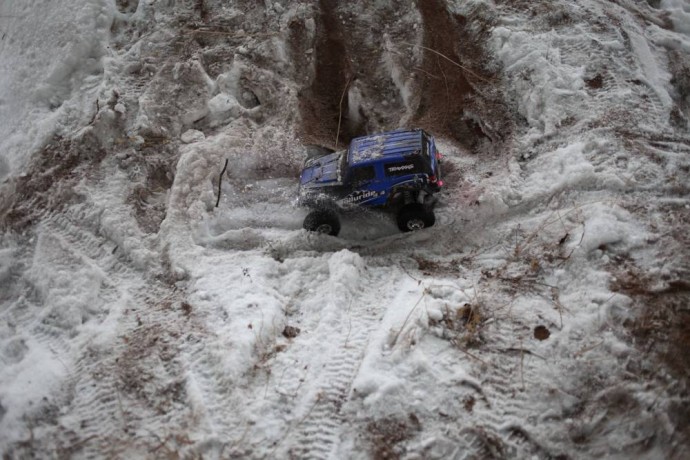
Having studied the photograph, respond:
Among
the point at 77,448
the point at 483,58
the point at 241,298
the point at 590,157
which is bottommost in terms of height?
the point at 77,448

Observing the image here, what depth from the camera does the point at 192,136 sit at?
33.1 ft

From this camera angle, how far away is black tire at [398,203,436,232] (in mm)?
8117

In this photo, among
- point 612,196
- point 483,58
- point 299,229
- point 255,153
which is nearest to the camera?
point 612,196

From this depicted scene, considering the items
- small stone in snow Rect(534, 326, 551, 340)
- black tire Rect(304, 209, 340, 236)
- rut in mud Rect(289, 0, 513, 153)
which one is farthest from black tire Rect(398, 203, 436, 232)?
small stone in snow Rect(534, 326, 551, 340)

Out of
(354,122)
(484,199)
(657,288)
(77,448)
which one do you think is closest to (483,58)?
(354,122)

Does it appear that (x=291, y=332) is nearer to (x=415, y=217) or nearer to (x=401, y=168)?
(x=415, y=217)

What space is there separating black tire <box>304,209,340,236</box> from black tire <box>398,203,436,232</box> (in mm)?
1125

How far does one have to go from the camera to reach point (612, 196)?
7727mm

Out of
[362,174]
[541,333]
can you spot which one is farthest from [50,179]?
[541,333]

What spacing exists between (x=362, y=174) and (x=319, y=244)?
1488 mm

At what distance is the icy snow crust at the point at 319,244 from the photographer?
604 cm

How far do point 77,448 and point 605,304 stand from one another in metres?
7.09

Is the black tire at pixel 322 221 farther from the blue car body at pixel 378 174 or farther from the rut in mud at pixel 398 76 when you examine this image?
the rut in mud at pixel 398 76

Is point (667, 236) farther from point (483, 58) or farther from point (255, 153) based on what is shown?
point (255, 153)
